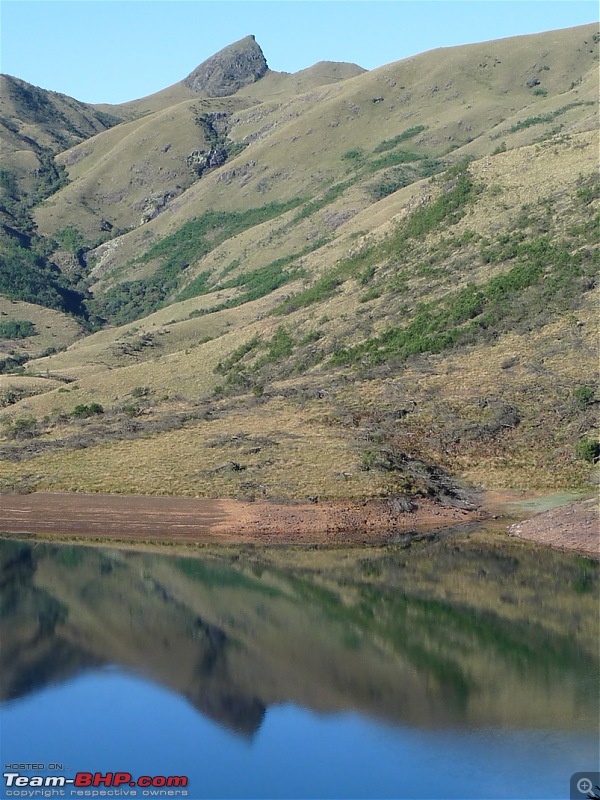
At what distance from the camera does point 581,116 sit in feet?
504

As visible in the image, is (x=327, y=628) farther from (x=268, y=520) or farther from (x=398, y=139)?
(x=398, y=139)

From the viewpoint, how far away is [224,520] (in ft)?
187

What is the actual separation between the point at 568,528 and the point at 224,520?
727 inches

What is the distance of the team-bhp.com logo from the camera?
83.4ft

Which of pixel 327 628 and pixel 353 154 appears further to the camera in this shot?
pixel 353 154

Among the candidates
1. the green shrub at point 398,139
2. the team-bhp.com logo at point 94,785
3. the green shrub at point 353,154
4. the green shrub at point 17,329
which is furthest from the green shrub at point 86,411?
the green shrub at point 353,154

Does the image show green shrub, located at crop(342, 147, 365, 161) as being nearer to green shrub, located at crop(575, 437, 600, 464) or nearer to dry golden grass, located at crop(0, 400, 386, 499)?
dry golden grass, located at crop(0, 400, 386, 499)

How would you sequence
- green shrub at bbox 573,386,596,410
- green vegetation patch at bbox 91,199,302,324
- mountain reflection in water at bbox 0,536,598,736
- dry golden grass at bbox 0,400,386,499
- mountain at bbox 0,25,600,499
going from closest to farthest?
1. mountain reflection in water at bbox 0,536,598,736
2. dry golden grass at bbox 0,400,386,499
3. mountain at bbox 0,25,600,499
4. green shrub at bbox 573,386,596,410
5. green vegetation patch at bbox 91,199,302,324

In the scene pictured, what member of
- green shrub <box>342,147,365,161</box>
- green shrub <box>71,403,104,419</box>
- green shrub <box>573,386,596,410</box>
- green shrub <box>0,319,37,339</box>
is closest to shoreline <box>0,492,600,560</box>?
green shrub <box>573,386,596,410</box>

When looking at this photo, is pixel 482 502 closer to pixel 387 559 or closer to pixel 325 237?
pixel 387 559

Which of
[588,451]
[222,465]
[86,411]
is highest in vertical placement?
[86,411]

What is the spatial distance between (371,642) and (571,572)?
40.7 feet

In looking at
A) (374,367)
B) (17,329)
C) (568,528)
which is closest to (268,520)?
(568,528)

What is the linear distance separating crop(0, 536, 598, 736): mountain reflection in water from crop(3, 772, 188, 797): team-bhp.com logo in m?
4.11
